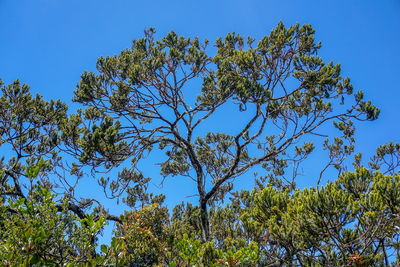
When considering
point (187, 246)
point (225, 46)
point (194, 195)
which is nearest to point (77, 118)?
point (194, 195)

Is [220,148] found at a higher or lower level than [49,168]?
higher

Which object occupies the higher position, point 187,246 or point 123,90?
point 123,90

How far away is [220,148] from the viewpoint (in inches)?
432

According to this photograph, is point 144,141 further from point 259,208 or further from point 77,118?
point 259,208

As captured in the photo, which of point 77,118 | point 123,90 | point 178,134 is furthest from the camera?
point 178,134

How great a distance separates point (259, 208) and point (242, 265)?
2.34 m

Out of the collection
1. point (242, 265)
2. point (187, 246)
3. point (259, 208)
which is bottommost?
point (242, 265)

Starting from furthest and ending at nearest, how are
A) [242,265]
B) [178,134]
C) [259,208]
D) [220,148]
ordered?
1. [220,148]
2. [178,134]
3. [259,208]
4. [242,265]

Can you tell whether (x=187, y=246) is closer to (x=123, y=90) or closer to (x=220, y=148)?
(x=123, y=90)

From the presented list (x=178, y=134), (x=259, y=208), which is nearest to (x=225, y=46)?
(x=178, y=134)

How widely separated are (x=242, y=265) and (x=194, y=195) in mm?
6171

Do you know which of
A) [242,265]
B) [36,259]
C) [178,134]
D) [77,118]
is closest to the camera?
[36,259]

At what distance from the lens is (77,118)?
26.2 ft

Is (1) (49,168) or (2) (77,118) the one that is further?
(1) (49,168)
